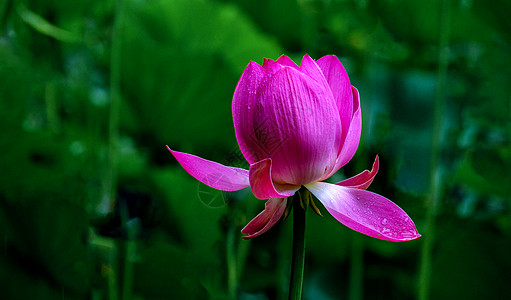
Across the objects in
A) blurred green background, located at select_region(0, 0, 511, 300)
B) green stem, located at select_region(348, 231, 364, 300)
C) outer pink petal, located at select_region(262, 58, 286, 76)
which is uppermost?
outer pink petal, located at select_region(262, 58, 286, 76)

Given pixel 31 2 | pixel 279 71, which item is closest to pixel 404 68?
pixel 31 2

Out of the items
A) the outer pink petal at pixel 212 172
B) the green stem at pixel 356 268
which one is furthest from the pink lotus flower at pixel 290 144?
the green stem at pixel 356 268

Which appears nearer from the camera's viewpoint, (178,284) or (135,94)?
(178,284)

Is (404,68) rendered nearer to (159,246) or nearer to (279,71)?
(159,246)

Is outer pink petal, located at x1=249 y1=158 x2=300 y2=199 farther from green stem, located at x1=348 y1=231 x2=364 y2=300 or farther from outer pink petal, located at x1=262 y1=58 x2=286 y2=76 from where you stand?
green stem, located at x1=348 y1=231 x2=364 y2=300

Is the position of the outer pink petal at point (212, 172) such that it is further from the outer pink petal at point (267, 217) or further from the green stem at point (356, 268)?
the green stem at point (356, 268)

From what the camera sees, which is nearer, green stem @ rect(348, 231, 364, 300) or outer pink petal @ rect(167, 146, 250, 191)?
outer pink petal @ rect(167, 146, 250, 191)

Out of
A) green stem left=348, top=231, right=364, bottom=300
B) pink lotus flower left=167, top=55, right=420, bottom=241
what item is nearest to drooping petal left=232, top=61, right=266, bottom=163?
pink lotus flower left=167, top=55, right=420, bottom=241
